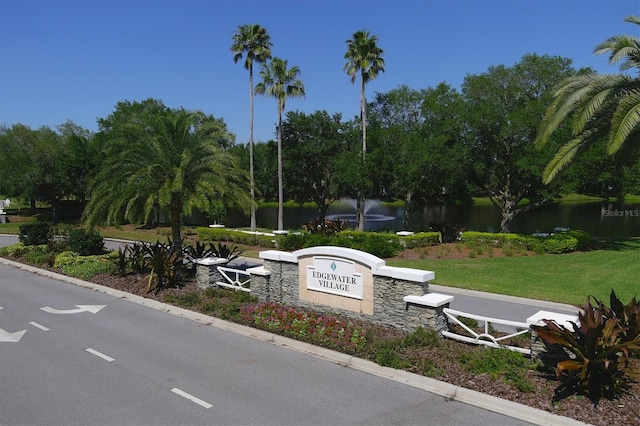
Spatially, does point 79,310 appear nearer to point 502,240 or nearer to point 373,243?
point 373,243

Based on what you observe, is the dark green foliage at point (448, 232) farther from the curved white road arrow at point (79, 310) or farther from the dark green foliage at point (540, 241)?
the curved white road arrow at point (79, 310)

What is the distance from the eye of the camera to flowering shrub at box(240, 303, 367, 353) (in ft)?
28.7

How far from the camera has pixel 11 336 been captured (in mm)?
10078

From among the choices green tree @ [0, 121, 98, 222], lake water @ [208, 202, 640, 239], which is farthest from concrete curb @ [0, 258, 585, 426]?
green tree @ [0, 121, 98, 222]

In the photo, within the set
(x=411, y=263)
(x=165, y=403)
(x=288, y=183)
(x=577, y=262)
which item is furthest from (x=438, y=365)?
(x=288, y=183)

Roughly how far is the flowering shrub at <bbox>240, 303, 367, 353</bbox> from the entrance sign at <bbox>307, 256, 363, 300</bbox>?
0.61 m

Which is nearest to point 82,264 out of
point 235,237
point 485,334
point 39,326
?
point 39,326

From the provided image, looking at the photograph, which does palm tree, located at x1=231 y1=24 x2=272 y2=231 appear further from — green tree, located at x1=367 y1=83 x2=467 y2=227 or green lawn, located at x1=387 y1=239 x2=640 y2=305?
green lawn, located at x1=387 y1=239 x2=640 y2=305

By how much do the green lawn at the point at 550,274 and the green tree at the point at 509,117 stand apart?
6996 mm

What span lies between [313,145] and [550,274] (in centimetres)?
2940

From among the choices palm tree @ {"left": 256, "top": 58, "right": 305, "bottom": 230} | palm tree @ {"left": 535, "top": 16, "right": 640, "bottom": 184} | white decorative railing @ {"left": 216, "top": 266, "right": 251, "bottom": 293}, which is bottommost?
white decorative railing @ {"left": 216, "top": 266, "right": 251, "bottom": 293}

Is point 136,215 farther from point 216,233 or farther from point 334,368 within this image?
point 216,233

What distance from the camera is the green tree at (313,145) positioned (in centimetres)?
4253

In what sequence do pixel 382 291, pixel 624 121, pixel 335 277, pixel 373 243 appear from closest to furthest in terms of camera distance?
pixel 382 291
pixel 335 277
pixel 624 121
pixel 373 243
